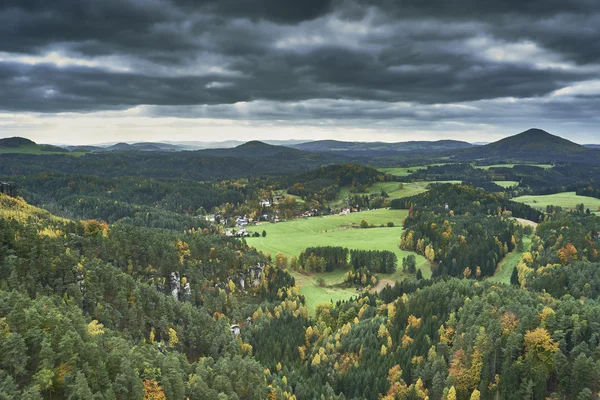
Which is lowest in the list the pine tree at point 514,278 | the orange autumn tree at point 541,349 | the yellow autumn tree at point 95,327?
the pine tree at point 514,278

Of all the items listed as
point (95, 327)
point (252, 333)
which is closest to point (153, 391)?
point (95, 327)

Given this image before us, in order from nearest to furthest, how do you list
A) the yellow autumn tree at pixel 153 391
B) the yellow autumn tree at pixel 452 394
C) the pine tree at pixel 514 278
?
the yellow autumn tree at pixel 153 391 < the yellow autumn tree at pixel 452 394 < the pine tree at pixel 514 278

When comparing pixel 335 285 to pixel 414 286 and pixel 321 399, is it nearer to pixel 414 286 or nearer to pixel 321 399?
pixel 414 286

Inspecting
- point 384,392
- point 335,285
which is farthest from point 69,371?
point 335,285

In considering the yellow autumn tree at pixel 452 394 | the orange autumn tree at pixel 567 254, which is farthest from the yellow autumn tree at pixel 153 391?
the orange autumn tree at pixel 567 254

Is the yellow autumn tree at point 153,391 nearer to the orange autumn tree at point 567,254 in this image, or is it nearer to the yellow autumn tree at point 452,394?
the yellow autumn tree at point 452,394

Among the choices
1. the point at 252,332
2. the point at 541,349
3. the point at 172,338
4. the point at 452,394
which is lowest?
the point at 252,332

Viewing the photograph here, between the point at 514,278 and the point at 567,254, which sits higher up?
the point at 567,254

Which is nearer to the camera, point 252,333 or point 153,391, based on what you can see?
point 153,391

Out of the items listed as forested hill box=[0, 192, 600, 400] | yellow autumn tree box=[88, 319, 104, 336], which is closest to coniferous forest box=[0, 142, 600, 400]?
forested hill box=[0, 192, 600, 400]

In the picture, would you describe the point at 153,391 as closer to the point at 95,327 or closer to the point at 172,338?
the point at 95,327

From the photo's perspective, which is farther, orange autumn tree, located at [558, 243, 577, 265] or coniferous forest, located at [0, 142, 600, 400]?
orange autumn tree, located at [558, 243, 577, 265]

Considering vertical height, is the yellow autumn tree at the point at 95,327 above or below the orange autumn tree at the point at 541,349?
above

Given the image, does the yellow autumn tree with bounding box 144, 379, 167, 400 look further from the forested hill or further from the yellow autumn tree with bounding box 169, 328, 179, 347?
the yellow autumn tree with bounding box 169, 328, 179, 347
